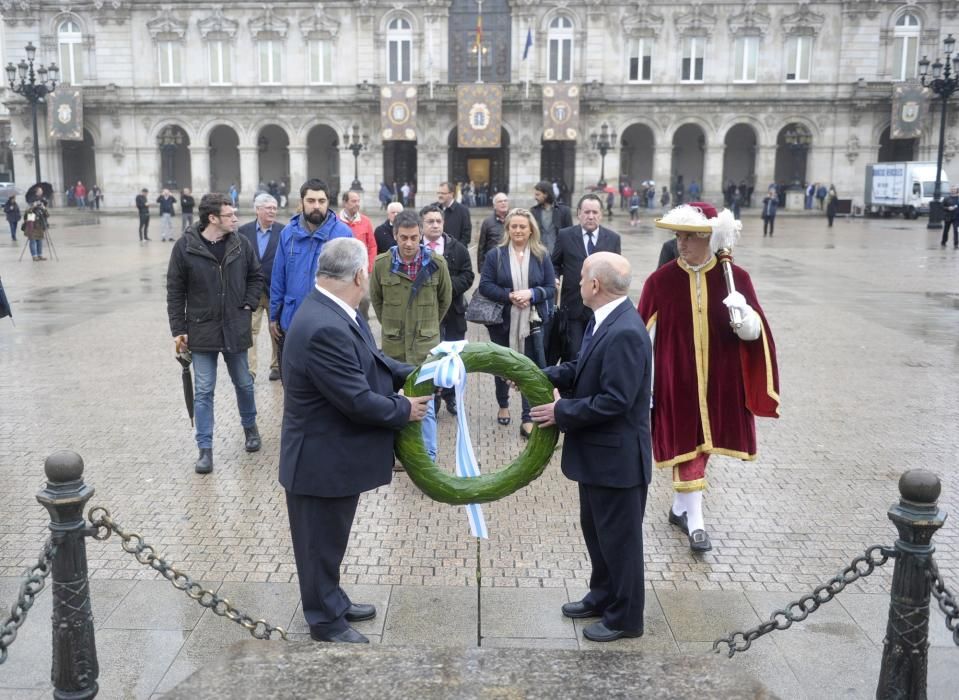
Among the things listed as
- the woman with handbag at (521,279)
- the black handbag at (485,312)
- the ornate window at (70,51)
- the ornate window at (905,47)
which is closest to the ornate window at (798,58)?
the ornate window at (905,47)

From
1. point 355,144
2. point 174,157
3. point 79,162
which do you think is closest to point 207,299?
point 355,144

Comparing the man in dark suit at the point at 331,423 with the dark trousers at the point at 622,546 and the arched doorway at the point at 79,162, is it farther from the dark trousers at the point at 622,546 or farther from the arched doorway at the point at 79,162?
the arched doorway at the point at 79,162

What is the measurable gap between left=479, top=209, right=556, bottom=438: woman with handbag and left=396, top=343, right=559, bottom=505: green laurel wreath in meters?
3.24

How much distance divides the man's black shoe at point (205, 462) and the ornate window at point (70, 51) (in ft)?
156

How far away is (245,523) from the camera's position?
19.5ft

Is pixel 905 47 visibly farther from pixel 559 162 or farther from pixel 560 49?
pixel 559 162

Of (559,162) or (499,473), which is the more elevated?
(559,162)

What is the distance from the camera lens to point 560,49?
4719 centimetres

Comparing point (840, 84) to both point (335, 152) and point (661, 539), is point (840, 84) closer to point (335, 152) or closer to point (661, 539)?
point (335, 152)

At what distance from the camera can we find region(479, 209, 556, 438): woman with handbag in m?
7.74

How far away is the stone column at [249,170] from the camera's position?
4900 cm

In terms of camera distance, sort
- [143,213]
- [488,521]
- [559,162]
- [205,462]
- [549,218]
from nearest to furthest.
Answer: [488,521] < [205,462] < [549,218] < [143,213] < [559,162]

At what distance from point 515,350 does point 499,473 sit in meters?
1.97

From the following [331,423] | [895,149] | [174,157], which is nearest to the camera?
[331,423]
